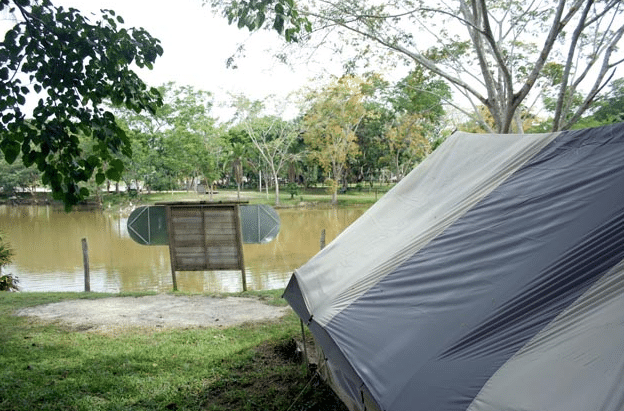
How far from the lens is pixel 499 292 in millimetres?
1939

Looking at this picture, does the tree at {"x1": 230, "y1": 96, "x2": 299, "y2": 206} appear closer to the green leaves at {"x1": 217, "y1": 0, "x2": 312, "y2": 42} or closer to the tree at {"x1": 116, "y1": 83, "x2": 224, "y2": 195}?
the tree at {"x1": 116, "y1": 83, "x2": 224, "y2": 195}

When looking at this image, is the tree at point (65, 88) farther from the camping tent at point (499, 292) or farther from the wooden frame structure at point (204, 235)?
the wooden frame structure at point (204, 235)

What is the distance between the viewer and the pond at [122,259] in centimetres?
1197

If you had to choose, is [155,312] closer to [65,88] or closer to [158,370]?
[158,370]

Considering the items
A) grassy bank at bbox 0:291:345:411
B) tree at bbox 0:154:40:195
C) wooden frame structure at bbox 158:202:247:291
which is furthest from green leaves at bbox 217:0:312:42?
tree at bbox 0:154:40:195

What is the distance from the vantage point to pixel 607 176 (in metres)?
2.08

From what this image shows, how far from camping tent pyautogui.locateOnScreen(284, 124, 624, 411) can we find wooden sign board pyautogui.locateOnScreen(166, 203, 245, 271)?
5852mm

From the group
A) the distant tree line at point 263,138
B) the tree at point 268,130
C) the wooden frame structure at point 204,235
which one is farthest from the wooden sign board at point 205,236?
the tree at point 268,130

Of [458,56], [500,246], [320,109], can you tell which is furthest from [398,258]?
[320,109]

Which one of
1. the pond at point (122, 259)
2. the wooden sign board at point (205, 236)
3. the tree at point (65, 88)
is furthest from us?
the pond at point (122, 259)

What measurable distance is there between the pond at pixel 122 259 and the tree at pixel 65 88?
7.36 meters

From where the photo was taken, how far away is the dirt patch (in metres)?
6.30

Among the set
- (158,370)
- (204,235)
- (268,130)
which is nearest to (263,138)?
(268,130)

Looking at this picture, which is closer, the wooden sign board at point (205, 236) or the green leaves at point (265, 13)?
the green leaves at point (265, 13)
